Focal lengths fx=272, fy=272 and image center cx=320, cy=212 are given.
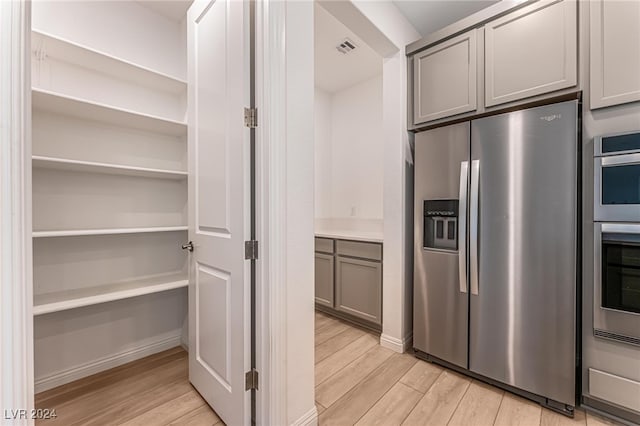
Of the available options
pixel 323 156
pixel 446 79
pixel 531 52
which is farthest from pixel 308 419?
pixel 323 156

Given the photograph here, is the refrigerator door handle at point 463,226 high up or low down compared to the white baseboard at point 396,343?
up

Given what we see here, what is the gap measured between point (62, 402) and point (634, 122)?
3649 mm

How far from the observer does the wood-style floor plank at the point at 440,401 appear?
1.54m

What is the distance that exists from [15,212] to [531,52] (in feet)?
8.53

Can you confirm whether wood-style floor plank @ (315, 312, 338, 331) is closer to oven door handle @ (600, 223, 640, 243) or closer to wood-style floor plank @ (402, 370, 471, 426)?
wood-style floor plank @ (402, 370, 471, 426)

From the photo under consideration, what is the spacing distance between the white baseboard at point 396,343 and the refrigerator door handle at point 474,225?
784 mm

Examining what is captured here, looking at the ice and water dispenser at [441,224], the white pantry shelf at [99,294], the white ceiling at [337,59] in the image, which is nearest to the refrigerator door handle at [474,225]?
the ice and water dispenser at [441,224]

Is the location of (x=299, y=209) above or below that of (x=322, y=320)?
above

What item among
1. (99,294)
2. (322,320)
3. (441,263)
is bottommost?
(322,320)

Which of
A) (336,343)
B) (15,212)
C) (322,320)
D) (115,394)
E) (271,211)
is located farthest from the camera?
(322,320)

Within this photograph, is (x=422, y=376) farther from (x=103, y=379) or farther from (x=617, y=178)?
(x=103, y=379)

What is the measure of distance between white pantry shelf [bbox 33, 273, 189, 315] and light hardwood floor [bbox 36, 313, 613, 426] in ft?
1.92

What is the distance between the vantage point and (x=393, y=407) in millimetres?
1644

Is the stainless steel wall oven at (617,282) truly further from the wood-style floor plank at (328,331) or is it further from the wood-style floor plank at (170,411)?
the wood-style floor plank at (170,411)
